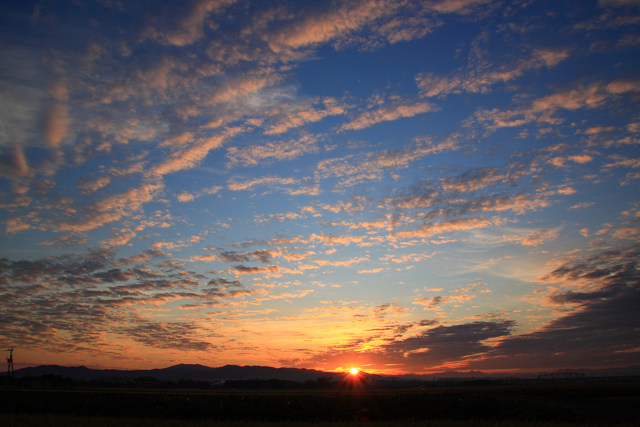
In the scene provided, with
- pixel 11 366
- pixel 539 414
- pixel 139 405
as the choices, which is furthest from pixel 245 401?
pixel 11 366

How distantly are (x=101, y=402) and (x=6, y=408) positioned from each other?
981 cm

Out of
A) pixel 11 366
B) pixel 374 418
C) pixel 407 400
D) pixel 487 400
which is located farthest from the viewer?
pixel 11 366

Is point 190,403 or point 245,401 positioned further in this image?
point 245,401

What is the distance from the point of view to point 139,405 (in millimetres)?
39938

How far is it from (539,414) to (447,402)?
9827 mm

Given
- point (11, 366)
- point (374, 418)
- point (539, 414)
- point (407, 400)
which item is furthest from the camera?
point (11, 366)

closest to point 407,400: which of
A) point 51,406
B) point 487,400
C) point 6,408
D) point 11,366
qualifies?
point 487,400

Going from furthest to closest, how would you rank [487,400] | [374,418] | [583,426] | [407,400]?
[407,400], [487,400], [374,418], [583,426]

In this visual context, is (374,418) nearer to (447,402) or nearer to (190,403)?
(447,402)

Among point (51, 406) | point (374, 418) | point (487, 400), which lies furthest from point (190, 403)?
point (487, 400)

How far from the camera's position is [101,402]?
42.1m

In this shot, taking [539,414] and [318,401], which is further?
[318,401]

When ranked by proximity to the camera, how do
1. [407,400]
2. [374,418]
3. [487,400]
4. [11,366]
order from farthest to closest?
[11,366]
[407,400]
[487,400]
[374,418]

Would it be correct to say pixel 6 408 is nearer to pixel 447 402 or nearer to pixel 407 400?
pixel 407 400
